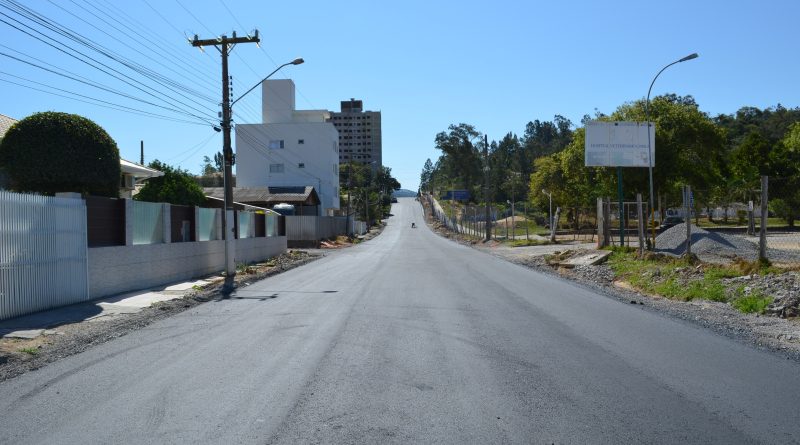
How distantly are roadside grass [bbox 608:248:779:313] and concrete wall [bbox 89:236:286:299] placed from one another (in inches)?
541

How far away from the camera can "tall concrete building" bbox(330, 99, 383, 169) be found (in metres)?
184

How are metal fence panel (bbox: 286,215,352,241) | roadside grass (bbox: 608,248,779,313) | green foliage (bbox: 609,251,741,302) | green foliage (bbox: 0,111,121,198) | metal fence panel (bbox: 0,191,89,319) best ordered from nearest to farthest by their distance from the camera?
metal fence panel (bbox: 0,191,89,319) → roadside grass (bbox: 608,248,779,313) → green foliage (bbox: 609,251,741,302) → green foliage (bbox: 0,111,121,198) → metal fence panel (bbox: 286,215,352,241)

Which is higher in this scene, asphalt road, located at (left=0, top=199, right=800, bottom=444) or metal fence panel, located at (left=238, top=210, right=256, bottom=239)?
metal fence panel, located at (left=238, top=210, right=256, bottom=239)

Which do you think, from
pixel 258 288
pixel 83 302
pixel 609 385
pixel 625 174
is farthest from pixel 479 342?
pixel 625 174

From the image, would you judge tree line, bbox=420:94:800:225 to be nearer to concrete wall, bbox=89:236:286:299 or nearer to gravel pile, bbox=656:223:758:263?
gravel pile, bbox=656:223:758:263

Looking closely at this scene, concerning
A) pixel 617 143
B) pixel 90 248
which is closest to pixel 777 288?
pixel 90 248

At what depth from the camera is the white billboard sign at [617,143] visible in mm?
30203

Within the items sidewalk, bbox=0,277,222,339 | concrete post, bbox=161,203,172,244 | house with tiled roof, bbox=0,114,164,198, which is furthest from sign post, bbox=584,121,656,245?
sidewalk, bbox=0,277,222,339

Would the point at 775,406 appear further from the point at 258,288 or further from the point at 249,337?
the point at 258,288

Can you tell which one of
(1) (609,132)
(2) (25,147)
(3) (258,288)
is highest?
(1) (609,132)

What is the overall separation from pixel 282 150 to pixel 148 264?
190 feet

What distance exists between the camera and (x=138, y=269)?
57.3ft

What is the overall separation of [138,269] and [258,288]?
11.1 feet

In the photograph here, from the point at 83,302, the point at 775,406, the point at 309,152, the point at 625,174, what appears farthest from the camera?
the point at 309,152
